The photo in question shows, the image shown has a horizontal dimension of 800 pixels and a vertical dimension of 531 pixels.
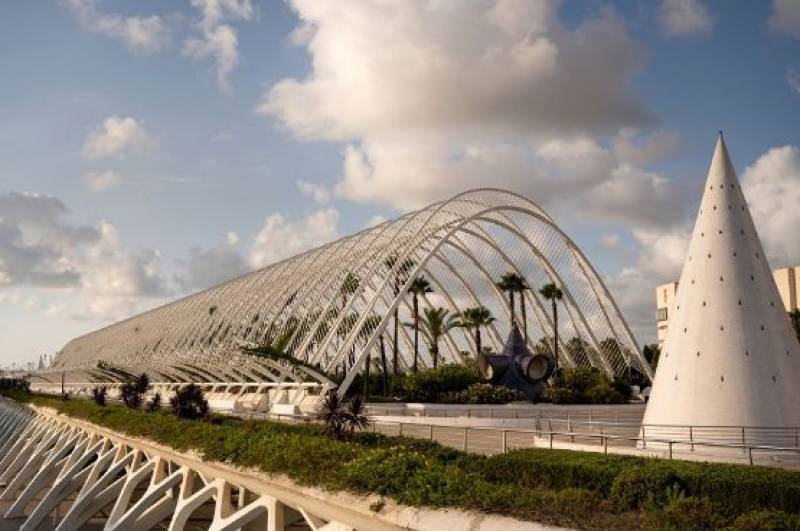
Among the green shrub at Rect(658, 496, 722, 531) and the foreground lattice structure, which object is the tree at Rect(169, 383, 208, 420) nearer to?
the foreground lattice structure

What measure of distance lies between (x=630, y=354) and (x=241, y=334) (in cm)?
3366

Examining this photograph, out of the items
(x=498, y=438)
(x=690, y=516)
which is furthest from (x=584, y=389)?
(x=690, y=516)

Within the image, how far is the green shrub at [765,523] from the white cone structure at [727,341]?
14110 mm

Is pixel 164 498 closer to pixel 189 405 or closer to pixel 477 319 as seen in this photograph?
pixel 189 405

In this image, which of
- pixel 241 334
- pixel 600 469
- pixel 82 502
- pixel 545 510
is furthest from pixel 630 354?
pixel 545 510

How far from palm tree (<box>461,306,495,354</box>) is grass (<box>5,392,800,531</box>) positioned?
2371 inches

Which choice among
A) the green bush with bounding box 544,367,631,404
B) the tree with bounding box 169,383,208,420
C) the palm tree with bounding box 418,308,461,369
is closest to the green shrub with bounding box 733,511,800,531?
the tree with bounding box 169,383,208,420

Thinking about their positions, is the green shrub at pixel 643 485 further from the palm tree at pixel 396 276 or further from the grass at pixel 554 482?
the palm tree at pixel 396 276

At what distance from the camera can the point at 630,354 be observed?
71.9 metres

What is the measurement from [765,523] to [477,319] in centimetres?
7096

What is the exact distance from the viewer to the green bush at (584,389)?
198 feet

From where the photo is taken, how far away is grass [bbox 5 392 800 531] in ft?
33.7

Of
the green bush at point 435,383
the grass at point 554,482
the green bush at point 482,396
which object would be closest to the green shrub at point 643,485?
the grass at point 554,482

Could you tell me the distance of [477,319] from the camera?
80125 millimetres
